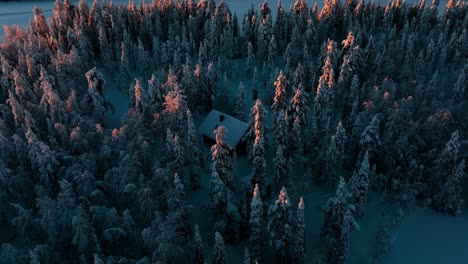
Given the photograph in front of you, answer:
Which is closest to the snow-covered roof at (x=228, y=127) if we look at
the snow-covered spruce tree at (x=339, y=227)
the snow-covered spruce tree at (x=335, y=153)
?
the snow-covered spruce tree at (x=335, y=153)

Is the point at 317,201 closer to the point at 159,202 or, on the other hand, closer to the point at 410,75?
the point at 159,202

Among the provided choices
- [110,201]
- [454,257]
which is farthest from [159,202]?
[454,257]

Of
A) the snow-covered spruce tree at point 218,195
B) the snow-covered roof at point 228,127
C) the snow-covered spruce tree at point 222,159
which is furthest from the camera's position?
the snow-covered roof at point 228,127

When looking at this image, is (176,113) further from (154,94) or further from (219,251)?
(219,251)

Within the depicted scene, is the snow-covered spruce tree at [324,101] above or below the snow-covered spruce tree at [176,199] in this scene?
above

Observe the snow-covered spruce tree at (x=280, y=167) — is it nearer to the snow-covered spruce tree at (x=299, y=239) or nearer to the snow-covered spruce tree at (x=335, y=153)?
the snow-covered spruce tree at (x=335, y=153)
